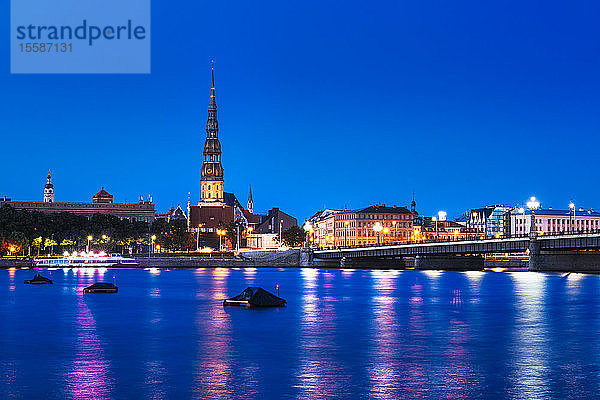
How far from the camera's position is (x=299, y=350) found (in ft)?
131

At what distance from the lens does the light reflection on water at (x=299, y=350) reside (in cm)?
2847

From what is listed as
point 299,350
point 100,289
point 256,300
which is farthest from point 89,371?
point 100,289

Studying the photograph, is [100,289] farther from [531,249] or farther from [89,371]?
[531,249]

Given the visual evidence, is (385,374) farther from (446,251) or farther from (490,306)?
(446,251)

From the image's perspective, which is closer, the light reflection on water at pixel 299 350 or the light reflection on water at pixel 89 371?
the light reflection on water at pixel 89 371

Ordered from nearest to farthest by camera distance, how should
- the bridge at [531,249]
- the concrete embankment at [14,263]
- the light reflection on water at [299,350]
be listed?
the light reflection on water at [299,350] → the bridge at [531,249] → the concrete embankment at [14,263]

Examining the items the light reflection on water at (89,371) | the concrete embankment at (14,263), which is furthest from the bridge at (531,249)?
the light reflection on water at (89,371)

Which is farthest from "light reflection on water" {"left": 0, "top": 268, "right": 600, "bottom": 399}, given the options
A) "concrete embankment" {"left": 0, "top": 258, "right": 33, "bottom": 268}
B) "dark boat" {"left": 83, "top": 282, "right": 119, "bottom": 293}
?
"concrete embankment" {"left": 0, "top": 258, "right": 33, "bottom": 268}

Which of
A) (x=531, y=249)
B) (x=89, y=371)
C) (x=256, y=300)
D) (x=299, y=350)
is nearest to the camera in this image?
(x=89, y=371)

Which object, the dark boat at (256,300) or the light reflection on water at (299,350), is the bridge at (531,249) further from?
the dark boat at (256,300)

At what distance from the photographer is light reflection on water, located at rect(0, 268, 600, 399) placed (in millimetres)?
28469

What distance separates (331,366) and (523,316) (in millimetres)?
32801

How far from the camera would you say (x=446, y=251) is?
550 ft

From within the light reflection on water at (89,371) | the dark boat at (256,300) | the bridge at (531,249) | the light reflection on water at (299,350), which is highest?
the bridge at (531,249)
